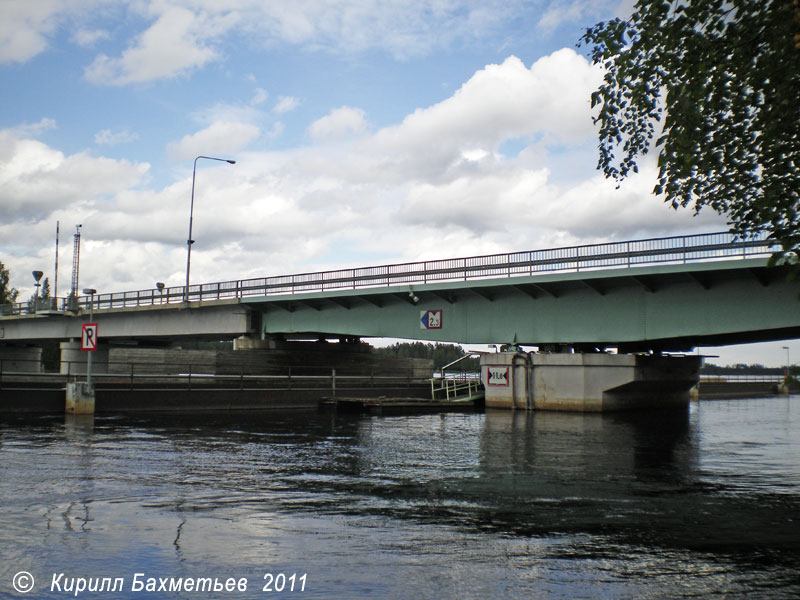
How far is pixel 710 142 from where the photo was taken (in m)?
11.7

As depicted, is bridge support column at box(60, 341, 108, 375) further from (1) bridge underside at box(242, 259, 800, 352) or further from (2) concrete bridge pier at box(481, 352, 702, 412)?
(2) concrete bridge pier at box(481, 352, 702, 412)

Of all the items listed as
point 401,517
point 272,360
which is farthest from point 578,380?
point 401,517

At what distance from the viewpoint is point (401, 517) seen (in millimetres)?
9750

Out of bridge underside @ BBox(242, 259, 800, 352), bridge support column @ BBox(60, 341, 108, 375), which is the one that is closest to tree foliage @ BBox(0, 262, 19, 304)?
bridge support column @ BBox(60, 341, 108, 375)

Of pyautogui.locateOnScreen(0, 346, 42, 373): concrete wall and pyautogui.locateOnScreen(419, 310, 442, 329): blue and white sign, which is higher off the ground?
pyautogui.locateOnScreen(419, 310, 442, 329): blue and white sign

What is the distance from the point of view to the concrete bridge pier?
3638 centimetres

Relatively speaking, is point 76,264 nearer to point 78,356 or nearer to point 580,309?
point 78,356

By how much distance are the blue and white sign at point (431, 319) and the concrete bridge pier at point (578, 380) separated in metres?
3.29

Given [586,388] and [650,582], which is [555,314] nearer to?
[586,388]

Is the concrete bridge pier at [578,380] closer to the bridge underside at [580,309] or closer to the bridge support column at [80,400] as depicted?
the bridge underside at [580,309]

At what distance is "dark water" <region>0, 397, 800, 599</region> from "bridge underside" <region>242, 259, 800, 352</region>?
1057 centimetres

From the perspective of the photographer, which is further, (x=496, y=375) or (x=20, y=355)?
(x=20, y=355)

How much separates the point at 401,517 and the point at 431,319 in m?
30.3

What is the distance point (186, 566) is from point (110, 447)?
11.6 meters
